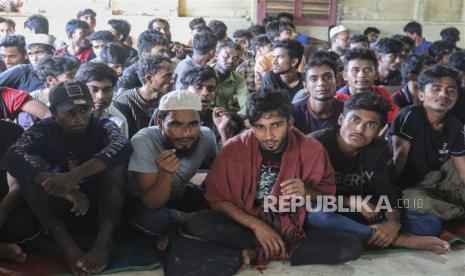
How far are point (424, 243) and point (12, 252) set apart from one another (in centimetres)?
201

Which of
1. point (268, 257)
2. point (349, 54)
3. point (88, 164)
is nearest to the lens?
point (88, 164)

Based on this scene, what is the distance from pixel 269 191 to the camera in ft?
7.92

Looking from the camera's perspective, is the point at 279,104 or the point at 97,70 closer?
the point at 279,104

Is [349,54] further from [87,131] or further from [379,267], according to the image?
[87,131]

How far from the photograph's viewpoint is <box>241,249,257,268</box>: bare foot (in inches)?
89.9

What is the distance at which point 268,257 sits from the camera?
2.33 meters

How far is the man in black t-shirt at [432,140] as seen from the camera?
113 inches

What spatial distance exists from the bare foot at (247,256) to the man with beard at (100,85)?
3.37 feet

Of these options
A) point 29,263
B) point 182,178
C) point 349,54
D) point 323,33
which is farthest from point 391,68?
point 323,33

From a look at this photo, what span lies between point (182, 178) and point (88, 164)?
56cm

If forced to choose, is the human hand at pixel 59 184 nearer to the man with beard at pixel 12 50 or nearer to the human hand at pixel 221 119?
the human hand at pixel 221 119

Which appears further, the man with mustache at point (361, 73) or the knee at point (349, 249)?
the man with mustache at point (361, 73)

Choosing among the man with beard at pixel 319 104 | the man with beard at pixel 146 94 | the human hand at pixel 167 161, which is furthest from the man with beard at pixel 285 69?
the human hand at pixel 167 161

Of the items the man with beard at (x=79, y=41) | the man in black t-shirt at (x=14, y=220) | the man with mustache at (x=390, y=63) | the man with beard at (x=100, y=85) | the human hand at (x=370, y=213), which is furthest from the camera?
the man with beard at (x=79, y=41)
